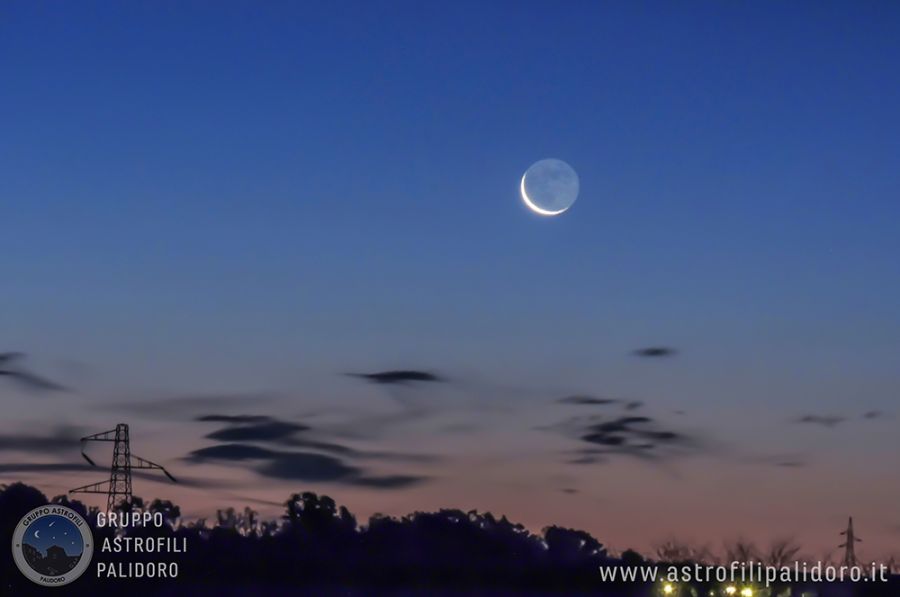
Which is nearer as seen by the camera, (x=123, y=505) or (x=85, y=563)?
(x=123, y=505)

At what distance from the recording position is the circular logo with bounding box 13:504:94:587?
137875 millimetres

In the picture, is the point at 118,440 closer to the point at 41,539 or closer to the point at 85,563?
the point at 41,539

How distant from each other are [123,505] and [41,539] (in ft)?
33.5

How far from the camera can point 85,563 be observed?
179 meters

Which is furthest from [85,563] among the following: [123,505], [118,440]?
[118,440]

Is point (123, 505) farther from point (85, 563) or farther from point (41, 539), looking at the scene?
point (85, 563)

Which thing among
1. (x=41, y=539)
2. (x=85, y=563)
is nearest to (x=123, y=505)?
(x=41, y=539)

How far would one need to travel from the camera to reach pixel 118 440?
143000mm

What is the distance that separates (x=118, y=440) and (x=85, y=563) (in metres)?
44.6

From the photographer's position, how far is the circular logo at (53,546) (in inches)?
5428

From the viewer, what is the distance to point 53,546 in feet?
519

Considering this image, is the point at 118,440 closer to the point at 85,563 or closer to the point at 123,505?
the point at 123,505

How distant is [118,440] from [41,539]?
1689 cm

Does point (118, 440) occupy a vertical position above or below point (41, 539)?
above
